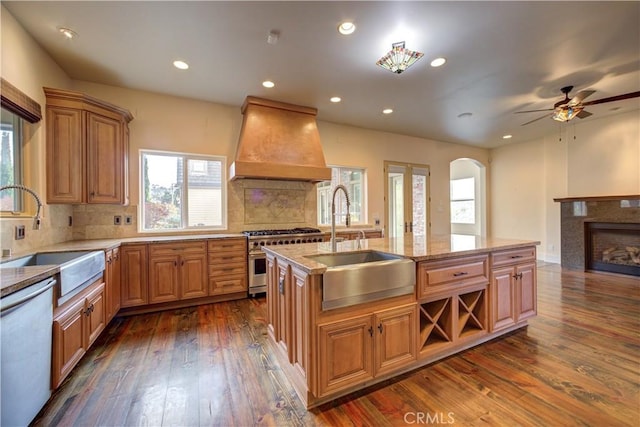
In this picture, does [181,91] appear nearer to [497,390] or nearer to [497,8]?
[497,8]

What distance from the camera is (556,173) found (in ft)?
19.4

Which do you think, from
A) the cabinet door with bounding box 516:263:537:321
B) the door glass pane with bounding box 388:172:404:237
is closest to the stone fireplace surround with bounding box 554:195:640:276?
the door glass pane with bounding box 388:172:404:237

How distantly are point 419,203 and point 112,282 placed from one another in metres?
5.68

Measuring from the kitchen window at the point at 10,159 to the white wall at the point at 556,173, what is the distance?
27.0ft

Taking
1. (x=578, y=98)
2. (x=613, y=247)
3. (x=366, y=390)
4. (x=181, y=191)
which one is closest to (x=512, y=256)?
(x=366, y=390)

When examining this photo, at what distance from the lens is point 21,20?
2.28 metres

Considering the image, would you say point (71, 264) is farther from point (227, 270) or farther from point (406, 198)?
point (406, 198)

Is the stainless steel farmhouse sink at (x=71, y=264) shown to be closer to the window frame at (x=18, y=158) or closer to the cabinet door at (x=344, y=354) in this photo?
the window frame at (x=18, y=158)

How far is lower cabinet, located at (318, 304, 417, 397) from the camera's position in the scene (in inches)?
64.1

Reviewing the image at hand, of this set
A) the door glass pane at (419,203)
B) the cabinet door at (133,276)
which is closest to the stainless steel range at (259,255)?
the cabinet door at (133,276)

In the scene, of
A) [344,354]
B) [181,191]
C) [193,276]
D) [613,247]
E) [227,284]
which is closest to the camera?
[344,354]

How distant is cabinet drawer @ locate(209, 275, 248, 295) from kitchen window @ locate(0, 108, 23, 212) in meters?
1.96

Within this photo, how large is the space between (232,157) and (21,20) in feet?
7.76

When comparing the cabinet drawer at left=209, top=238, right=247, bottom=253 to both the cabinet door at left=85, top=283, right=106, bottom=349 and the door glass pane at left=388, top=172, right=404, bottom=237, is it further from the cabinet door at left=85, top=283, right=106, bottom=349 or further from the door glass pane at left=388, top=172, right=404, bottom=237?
the door glass pane at left=388, top=172, right=404, bottom=237
